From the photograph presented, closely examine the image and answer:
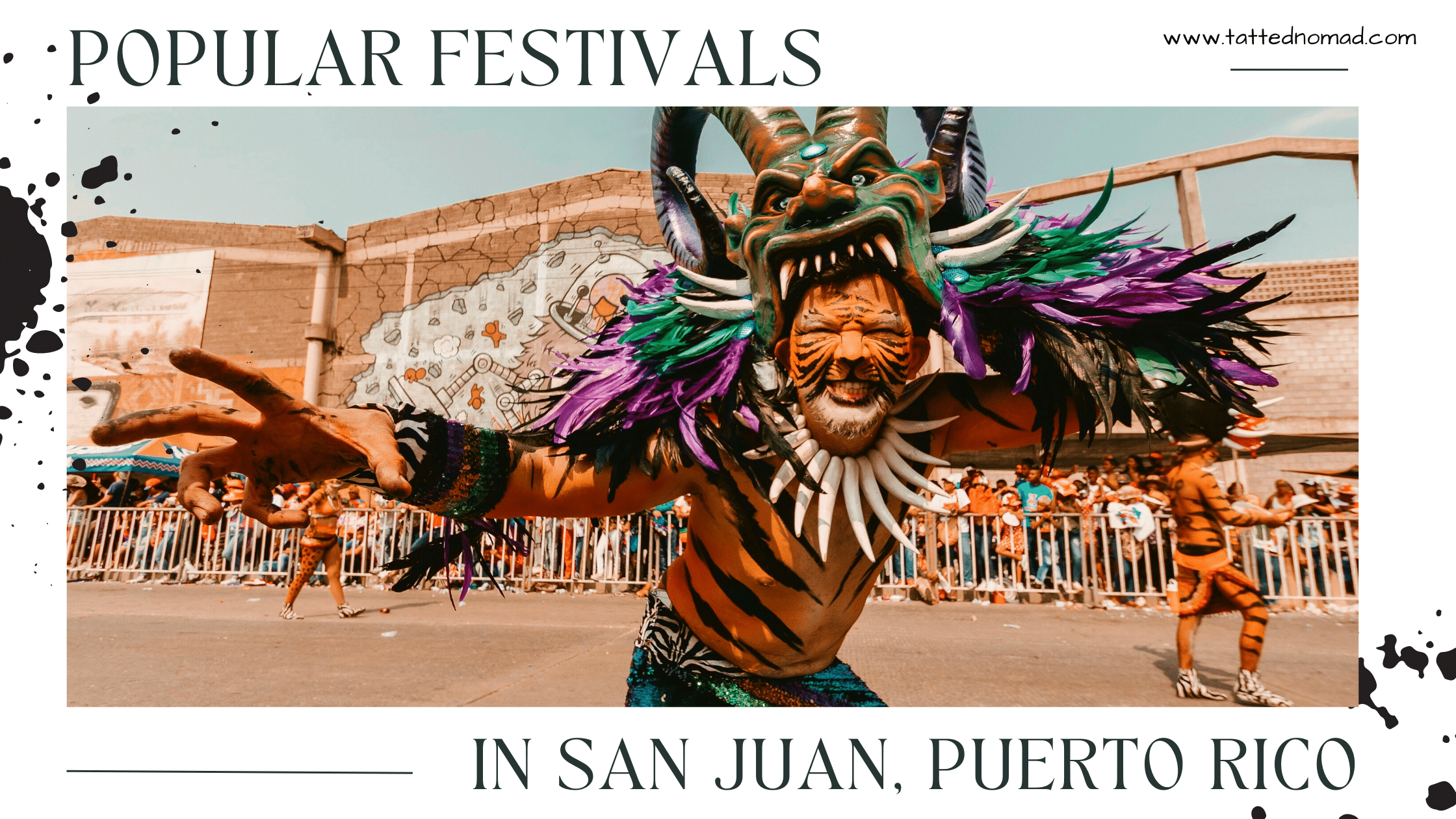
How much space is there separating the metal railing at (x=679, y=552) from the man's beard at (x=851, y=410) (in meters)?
4.72

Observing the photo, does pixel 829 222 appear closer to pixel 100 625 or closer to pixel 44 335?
pixel 44 335

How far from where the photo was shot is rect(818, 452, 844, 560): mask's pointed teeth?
65.6 inches

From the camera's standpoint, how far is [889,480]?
66.7 inches

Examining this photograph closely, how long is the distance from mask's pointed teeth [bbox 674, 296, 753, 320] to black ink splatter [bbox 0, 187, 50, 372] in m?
2.10

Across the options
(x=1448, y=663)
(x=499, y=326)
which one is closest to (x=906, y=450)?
(x=1448, y=663)

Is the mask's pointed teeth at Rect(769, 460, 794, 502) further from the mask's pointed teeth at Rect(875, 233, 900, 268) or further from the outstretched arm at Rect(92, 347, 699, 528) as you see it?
the mask's pointed teeth at Rect(875, 233, 900, 268)

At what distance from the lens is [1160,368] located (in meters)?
1.70

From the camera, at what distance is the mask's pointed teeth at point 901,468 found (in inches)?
65.9

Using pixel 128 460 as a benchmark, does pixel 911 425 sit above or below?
above

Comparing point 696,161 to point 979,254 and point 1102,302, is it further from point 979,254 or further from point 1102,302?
point 1102,302


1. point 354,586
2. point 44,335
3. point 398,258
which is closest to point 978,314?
point 44,335

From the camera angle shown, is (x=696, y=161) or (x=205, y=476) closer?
(x=205, y=476)

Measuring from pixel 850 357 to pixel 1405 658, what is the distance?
200 centimetres
